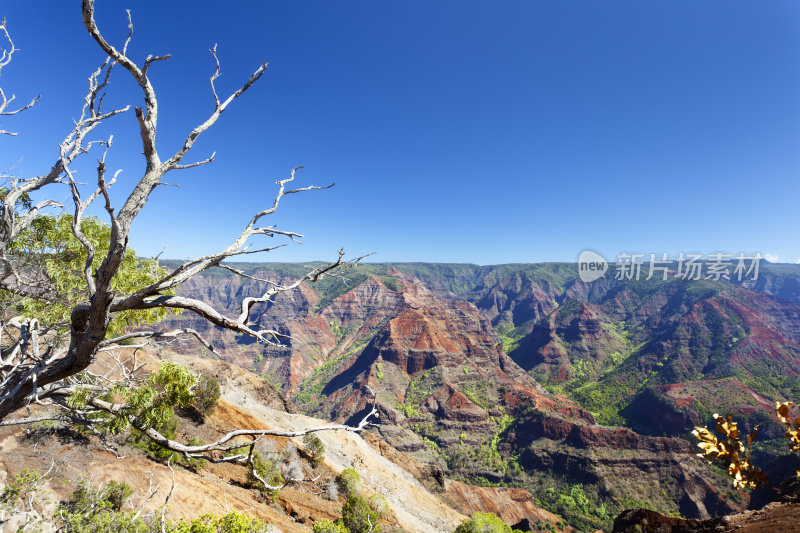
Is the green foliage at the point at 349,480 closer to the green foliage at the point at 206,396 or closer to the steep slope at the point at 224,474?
the steep slope at the point at 224,474

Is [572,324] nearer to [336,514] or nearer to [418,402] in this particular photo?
[418,402]

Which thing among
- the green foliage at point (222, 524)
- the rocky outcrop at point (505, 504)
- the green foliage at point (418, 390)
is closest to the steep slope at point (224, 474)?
the green foliage at point (222, 524)

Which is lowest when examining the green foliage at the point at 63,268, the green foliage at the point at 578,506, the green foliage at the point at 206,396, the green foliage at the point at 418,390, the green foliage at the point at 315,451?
the green foliage at the point at 578,506

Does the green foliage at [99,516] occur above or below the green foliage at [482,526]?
above

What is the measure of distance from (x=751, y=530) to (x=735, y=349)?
179 m

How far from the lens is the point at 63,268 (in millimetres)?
8992

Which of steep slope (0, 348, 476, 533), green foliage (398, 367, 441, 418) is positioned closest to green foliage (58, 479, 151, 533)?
steep slope (0, 348, 476, 533)

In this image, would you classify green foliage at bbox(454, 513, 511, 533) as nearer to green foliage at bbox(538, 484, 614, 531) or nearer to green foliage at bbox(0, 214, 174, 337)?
green foliage at bbox(0, 214, 174, 337)

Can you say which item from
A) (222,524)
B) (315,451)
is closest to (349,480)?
(315,451)

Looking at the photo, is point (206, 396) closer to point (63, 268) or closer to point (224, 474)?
point (224, 474)

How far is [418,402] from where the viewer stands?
116 metres

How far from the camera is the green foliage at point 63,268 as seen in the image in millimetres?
8500

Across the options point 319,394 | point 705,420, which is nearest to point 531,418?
point 705,420

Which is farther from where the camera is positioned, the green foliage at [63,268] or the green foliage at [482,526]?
the green foliage at [482,526]
